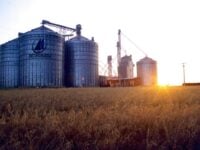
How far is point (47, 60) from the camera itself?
59094 millimetres

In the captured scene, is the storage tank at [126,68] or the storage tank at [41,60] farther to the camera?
the storage tank at [126,68]

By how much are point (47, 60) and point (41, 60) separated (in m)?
1.12

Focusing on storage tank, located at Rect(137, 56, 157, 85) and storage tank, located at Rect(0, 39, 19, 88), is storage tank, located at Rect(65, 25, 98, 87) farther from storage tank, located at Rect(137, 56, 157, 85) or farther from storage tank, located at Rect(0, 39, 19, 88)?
storage tank, located at Rect(137, 56, 157, 85)

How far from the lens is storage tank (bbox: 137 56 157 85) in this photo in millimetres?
88875

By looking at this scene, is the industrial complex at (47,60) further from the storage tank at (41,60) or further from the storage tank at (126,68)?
the storage tank at (126,68)

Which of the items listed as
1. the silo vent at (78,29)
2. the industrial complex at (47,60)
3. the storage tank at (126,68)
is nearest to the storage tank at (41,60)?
the industrial complex at (47,60)

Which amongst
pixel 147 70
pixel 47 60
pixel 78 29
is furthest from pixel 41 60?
pixel 147 70

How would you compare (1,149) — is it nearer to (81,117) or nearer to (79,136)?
(79,136)

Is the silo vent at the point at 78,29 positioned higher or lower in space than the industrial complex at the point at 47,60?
higher

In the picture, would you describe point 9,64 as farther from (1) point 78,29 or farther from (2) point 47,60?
(1) point 78,29

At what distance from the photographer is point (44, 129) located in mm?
5258

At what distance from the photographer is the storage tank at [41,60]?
58.8 meters

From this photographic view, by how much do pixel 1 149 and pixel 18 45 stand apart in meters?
62.7

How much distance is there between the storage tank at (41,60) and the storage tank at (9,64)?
228cm
